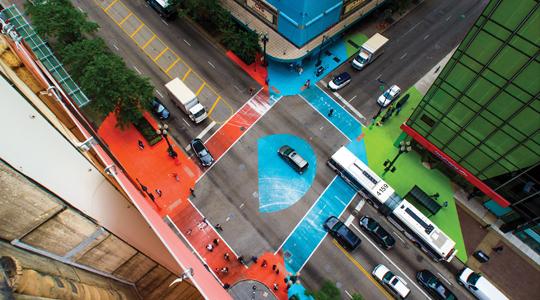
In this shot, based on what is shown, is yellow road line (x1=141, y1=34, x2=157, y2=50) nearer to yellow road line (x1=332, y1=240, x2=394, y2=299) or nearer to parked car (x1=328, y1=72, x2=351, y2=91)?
parked car (x1=328, y1=72, x2=351, y2=91)

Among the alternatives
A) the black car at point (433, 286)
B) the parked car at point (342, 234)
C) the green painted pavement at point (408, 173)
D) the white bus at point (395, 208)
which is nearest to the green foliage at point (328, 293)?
the parked car at point (342, 234)

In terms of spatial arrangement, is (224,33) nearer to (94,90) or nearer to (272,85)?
(272,85)

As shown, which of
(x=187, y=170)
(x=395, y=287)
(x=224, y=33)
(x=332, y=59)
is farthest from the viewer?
(x=332, y=59)

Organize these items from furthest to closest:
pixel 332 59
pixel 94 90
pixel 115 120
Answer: pixel 332 59 → pixel 115 120 → pixel 94 90

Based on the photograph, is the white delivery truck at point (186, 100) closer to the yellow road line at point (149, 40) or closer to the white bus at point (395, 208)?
the yellow road line at point (149, 40)

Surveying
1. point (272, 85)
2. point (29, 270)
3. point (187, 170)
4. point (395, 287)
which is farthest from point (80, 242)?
point (272, 85)

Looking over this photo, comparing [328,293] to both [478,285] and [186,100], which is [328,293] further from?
[186,100]
